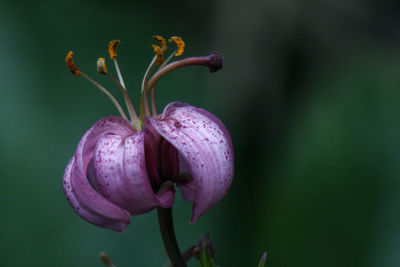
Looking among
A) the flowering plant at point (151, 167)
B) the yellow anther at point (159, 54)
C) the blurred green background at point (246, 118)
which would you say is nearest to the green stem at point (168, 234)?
the flowering plant at point (151, 167)

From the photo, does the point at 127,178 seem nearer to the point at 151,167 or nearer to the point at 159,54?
the point at 151,167

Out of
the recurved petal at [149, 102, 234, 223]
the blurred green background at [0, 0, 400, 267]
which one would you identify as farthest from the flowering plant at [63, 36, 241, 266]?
the blurred green background at [0, 0, 400, 267]

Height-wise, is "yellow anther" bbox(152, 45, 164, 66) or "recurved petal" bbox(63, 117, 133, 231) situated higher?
"yellow anther" bbox(152, 45, 164, 66)

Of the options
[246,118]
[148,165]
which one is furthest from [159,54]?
[246,118]

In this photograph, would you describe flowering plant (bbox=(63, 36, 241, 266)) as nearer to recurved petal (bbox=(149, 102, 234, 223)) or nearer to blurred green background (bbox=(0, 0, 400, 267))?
recurved petal (bbox=(149, 102, 234, 223))

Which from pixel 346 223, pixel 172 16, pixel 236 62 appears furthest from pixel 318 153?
pixel 172 16

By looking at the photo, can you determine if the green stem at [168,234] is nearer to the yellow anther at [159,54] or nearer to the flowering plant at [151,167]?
the flowering plant at [151,167]
